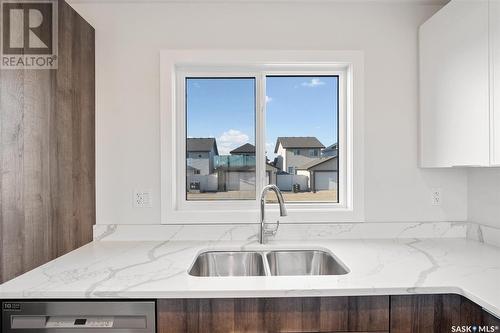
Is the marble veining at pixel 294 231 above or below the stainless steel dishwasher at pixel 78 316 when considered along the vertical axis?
above

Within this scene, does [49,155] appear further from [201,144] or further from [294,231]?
A: [294,231]

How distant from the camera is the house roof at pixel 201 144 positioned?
6.86 feet

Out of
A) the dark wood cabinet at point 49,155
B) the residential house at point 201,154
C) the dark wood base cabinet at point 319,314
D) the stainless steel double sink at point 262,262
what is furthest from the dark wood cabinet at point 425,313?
the dark wood cabinet at point 49,155

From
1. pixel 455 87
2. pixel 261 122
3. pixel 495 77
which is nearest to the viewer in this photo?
pixel 495 77

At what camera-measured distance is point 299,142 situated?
2119 mm

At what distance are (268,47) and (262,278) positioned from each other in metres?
1.38

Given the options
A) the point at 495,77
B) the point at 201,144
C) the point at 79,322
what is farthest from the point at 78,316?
the point at 495,77

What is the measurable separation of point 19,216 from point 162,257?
0.64 meters

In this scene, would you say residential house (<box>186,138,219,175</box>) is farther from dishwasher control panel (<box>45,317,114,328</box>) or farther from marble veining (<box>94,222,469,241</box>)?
dishwasher control panel (<box>45,317,114,328</box>)

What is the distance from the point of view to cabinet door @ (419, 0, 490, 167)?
1462mm

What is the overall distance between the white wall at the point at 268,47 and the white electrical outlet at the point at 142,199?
0.10 feet

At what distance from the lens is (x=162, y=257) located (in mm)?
1577

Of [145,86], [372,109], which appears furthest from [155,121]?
[372,109]

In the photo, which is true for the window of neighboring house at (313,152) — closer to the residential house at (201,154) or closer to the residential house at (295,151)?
the residential house at (295,151)
